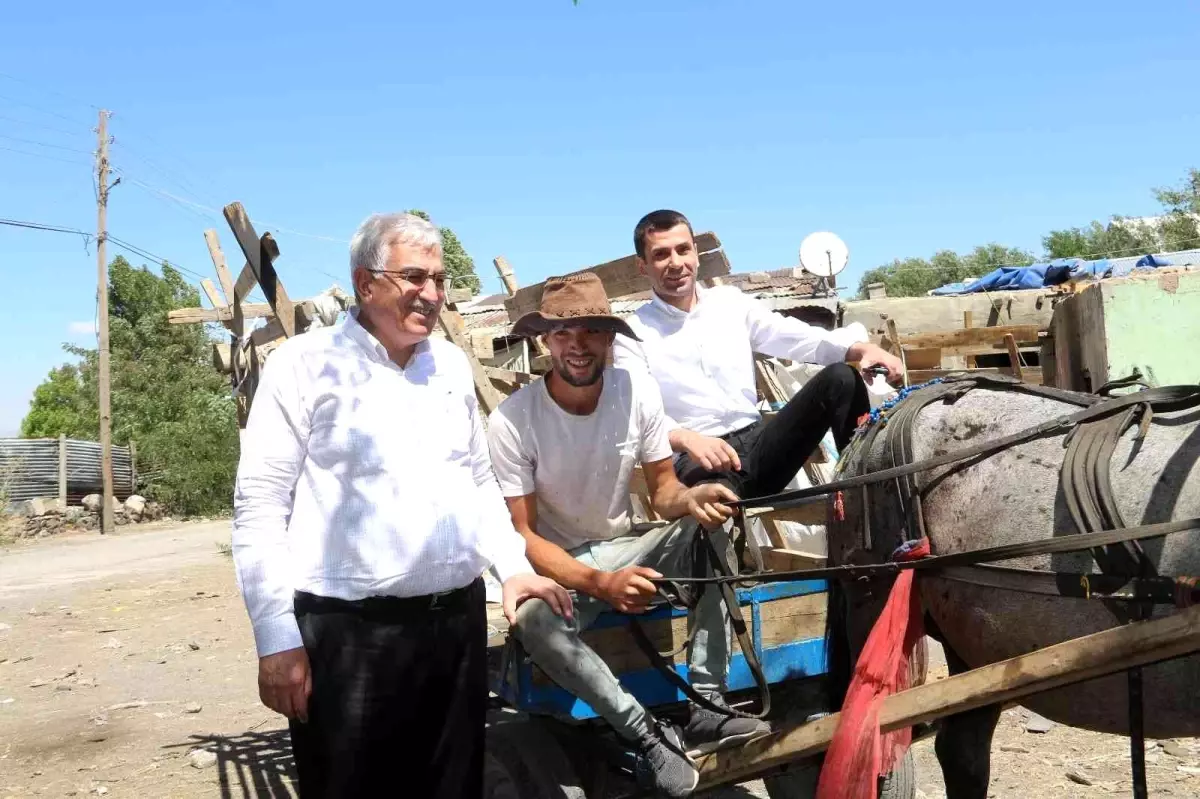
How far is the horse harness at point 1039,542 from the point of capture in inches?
94.7

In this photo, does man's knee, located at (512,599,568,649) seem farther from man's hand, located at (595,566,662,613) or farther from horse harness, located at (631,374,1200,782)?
horse harness, located at (631,374,1200,782)

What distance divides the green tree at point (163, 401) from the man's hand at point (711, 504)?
22018 millimetres

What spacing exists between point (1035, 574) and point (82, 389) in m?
34.3

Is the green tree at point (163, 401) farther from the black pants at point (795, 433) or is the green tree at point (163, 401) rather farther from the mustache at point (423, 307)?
the mustache at point (423, 307)

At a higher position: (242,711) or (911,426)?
(911,426)

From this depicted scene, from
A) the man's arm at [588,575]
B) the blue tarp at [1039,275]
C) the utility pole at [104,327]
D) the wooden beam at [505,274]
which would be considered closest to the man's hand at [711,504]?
the man's arm at [588,575]

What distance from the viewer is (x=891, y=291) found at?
51500mm

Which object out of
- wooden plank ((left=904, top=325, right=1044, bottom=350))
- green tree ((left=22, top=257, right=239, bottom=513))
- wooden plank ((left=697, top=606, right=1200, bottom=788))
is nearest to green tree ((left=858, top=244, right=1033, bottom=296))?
green tree ((left=22, top=257, right=239, bottom=513))

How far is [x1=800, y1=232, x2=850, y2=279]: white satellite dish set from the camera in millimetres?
12156

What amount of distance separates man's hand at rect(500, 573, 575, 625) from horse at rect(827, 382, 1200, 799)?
987 millimetres

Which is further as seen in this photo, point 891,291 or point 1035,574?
point 891,291

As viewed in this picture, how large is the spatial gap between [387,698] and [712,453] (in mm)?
1582

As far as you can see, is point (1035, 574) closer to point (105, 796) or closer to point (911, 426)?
point (911, 426)

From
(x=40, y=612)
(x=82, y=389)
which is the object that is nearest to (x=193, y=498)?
(x=82, y=389)
